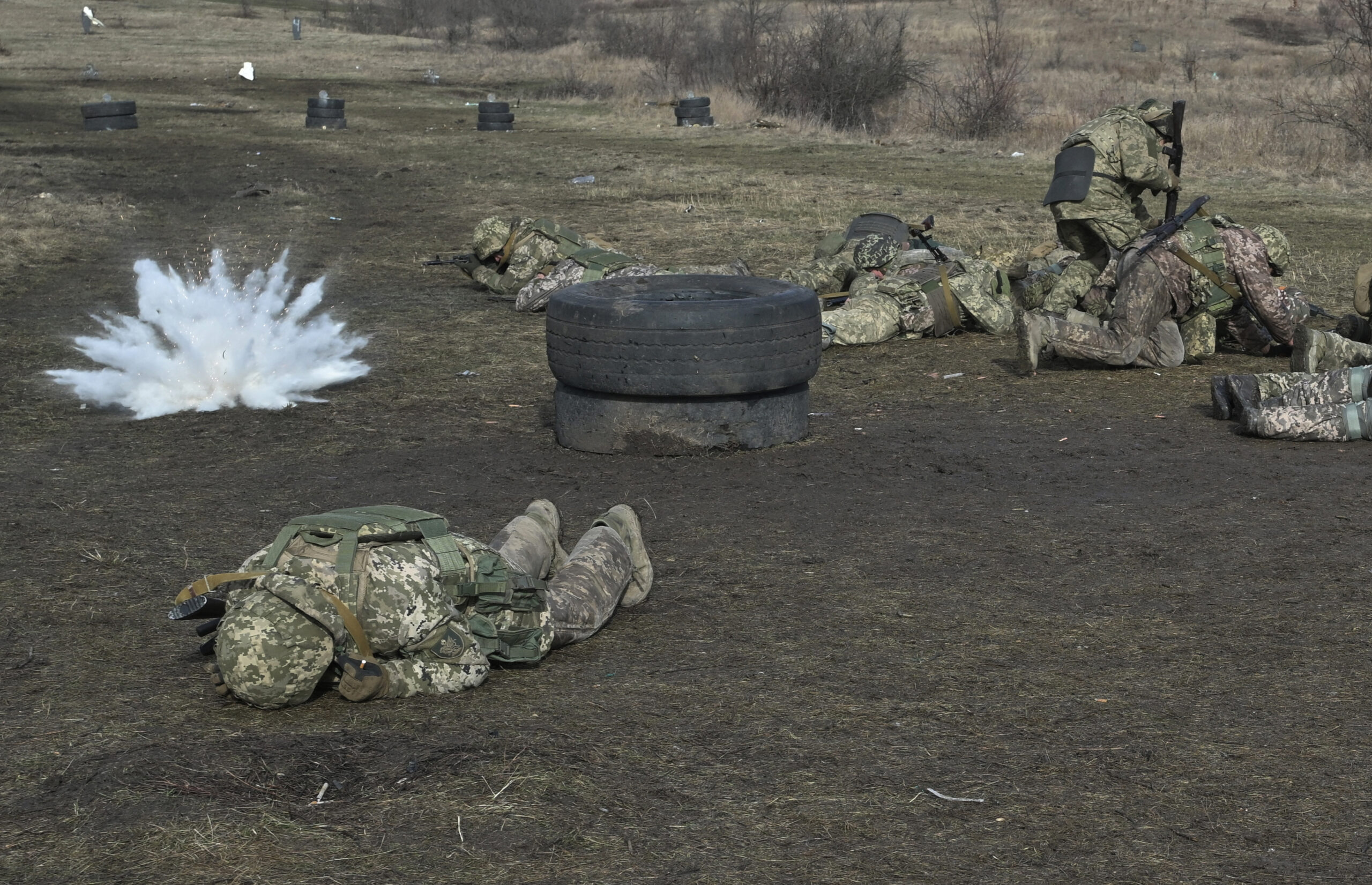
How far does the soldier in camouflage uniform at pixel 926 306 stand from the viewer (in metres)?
10.6

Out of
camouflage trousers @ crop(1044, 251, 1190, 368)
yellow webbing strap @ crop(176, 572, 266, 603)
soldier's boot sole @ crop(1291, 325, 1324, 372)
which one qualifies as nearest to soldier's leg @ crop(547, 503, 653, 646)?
yellow webbing strap @ crop(176, 572, 266, 603)

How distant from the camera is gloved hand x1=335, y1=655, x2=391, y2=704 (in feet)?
14.3

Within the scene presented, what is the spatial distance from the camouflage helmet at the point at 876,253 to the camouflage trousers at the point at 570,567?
20.4ft

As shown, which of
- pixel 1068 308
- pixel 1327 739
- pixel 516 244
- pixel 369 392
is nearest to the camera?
pixel 1327 739

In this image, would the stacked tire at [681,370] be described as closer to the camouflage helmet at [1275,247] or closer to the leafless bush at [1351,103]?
the camouflage helmet at [1275,247]

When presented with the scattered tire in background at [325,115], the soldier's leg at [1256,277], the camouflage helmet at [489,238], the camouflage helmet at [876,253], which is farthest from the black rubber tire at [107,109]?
the soldier's leg at [1256,277]

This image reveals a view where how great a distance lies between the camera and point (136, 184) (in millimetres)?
19172

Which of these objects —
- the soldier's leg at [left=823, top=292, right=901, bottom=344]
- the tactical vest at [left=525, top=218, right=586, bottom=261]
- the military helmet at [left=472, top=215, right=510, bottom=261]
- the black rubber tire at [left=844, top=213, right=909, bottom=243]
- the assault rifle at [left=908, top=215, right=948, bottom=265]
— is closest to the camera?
the soldier's leg at [left=823, top=292, right=901, bottom=344]

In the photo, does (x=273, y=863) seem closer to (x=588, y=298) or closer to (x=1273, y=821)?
(x=1273, y=821)

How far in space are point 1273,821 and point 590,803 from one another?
5.78 ft

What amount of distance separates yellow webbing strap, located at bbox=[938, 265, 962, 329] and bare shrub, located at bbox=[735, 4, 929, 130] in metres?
17.0

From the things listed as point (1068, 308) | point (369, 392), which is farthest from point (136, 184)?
point (1068, 308)

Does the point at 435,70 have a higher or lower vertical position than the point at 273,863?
higher

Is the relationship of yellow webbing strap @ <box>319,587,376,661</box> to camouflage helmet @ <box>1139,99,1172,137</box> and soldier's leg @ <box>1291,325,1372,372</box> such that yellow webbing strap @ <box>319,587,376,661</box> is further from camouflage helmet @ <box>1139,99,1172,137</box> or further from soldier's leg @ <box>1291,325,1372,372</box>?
camouflage helmet @ <box>1139,99,1172,137</box>
